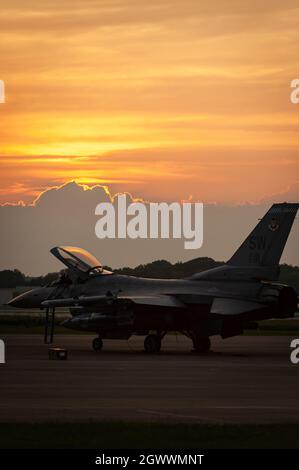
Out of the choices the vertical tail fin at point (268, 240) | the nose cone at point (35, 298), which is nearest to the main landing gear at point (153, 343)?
the vertical tail fin at point (268, 240)

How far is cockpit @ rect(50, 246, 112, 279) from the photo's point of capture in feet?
167

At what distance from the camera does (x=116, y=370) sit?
36.8m

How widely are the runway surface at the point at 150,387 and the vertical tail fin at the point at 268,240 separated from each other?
12.0 feet

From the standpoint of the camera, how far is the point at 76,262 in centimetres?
5109

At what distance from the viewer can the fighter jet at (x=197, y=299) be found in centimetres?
4688

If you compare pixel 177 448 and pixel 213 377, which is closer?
pixel 177 448

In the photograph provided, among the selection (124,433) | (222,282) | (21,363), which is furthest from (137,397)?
(222,282)

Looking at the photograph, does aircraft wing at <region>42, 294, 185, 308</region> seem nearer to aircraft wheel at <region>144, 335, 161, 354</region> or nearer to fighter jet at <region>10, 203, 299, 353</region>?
fighter jet at <region>10, 203, 299, 353</region>

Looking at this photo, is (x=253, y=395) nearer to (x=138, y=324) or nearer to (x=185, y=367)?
(x=185, y=367)

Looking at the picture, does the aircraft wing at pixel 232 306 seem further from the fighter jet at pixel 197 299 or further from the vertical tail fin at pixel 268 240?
the vertical tail fin at pixel 268 240

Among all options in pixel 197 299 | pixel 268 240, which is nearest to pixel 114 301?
pixel 197 299

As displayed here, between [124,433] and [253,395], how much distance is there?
8099 mm
